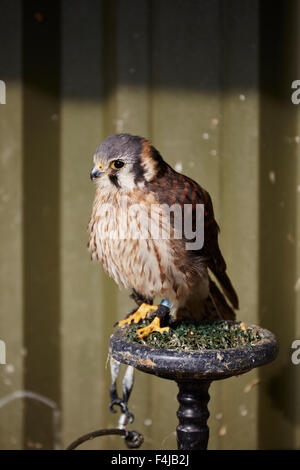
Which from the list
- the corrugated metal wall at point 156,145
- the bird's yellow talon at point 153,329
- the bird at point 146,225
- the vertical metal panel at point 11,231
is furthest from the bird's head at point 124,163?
the vertical metal panel at point 11,231

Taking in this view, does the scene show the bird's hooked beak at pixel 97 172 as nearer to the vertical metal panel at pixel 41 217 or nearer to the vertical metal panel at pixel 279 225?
the vertical metal panel at pixel 41 217

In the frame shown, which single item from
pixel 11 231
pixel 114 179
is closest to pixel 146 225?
pixel 114 179

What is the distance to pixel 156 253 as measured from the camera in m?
1.26

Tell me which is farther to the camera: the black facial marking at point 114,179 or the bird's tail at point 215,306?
the bird's tail at point 215,306

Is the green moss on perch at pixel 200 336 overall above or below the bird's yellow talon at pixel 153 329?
below

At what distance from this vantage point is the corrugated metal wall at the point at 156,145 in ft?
6.62

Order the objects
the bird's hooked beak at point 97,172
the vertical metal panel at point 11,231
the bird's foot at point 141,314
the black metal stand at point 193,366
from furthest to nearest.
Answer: the vertical metal panel at point 11,231 → the bird's foot at point 141,314 → the bird's hooked beak at point 97,172 → the black metal stand at point 193,366

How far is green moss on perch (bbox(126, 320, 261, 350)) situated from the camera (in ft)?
4.10

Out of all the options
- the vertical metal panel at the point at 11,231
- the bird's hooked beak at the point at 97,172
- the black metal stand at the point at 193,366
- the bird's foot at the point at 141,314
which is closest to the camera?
the black metal stand at the point at 193,366
